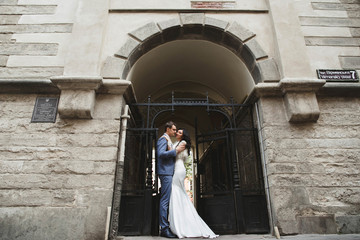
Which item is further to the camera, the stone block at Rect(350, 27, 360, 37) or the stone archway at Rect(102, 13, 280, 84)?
the stone block at Rect(350, 27, 360, 37)

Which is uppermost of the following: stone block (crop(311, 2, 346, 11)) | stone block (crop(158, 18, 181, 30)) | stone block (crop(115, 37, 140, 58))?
stone block (crop(311, 2, 346, 11))

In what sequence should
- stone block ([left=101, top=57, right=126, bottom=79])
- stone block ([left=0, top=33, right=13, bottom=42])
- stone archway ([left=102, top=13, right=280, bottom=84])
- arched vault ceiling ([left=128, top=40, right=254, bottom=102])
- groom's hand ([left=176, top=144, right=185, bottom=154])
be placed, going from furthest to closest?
arched vault ceiling ([left=128, top=40, right=254, bottom=102]) → stone block ([left=0, top=33, right=13, bottom=42]) → stone archway ([left=102, top=13, right=280, bottom=84]) → stone block ([left=101, top=57, right=126, bottom=79]) → groom's hand ([left=176, top=144, right=185, bottom=154])

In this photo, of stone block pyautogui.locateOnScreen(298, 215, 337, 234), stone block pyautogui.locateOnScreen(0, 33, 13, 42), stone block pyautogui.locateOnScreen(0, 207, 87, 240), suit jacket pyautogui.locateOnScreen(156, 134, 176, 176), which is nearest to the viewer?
stone block pyautogui.locateOnScreen(0, 207, 87, 240)

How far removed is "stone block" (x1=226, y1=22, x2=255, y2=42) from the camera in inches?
175

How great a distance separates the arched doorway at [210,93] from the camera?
12.7ft

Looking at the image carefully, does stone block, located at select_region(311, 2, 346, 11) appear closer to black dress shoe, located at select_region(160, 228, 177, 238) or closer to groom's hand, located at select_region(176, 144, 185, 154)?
groom's hand, located at select_region(176, 144, 185, 154)

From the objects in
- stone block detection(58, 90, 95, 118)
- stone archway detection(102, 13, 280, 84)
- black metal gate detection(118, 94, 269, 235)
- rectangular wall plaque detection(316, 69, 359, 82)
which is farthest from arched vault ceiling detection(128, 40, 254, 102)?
rectangular wall plaque detection(316, 69, 359, 82)

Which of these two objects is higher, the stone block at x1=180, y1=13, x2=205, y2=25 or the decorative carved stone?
the stone block at x1=180, y1=13, x2=205, y2=25

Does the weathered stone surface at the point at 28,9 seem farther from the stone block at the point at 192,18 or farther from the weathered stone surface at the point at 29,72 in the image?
the stone block at the point at 192,18

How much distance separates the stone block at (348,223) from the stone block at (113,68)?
4.06 meters

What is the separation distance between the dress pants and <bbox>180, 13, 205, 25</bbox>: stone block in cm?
295

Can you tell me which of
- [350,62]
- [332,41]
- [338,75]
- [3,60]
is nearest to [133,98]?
[3,60]

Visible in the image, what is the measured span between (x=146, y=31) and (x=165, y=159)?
248 centimetres

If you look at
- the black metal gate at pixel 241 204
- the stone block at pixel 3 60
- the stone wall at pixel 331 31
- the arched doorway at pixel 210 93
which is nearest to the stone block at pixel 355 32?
the stone wall at pixel 331 31
